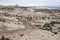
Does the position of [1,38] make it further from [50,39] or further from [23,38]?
[50,39]

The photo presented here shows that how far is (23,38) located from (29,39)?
5.16ft

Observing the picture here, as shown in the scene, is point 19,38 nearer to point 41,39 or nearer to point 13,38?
point 13,38

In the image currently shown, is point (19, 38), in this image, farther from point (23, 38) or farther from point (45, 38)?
point (45, 38)

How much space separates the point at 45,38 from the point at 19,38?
517 centimetres

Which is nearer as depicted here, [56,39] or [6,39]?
[6,39]

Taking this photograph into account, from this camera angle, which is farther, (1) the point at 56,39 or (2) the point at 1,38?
(1) the point at 56,39

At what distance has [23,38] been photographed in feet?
111

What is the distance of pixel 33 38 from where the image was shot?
33.6m

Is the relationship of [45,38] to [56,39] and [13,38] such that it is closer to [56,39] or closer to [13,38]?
[56,39]

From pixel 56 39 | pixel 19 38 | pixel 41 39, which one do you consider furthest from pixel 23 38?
pixel 56 39

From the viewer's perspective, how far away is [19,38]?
110 ft

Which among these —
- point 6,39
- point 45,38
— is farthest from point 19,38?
point 45,38

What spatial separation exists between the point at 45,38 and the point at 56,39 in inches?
87.0

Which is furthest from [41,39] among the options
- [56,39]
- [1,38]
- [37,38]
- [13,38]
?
[1,38]
